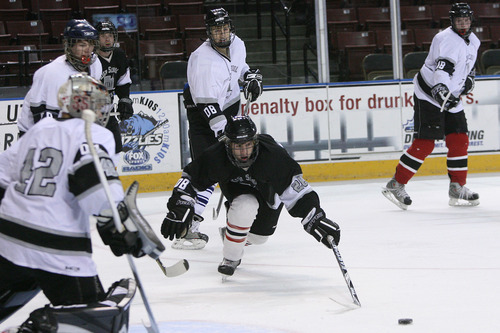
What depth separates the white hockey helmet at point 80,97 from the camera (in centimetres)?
204

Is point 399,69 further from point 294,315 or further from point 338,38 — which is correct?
point 294,315

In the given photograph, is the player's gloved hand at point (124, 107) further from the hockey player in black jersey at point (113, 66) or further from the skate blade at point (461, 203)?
the skate blade at point (461, 203)

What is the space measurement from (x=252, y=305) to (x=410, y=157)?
2.67 metres

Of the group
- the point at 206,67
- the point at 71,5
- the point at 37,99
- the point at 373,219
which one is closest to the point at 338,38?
the point at 71,5

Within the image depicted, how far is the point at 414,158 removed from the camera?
17.2ft

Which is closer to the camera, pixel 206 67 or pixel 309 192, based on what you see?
pixel 309 192

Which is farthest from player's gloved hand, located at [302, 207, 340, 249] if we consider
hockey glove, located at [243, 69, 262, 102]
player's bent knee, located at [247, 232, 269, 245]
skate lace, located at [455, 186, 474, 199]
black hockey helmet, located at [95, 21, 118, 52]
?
skate lace, located at [455, 186, 474, 199]

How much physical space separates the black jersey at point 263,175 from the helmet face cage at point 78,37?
683 mm

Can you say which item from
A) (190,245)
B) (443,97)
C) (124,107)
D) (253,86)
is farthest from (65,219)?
(443,97)

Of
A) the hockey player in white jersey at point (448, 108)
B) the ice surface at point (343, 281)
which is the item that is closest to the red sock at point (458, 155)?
the hockey player in white jersey at point (448, 108)

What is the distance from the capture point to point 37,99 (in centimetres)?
343

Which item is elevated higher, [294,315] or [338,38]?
[338,38]

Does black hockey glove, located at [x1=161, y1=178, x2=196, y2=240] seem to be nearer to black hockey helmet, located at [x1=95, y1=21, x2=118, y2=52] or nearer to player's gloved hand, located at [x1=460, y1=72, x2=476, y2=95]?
black hockey helmet, located at [x1=95, y1=21, x2=118, y2=52]

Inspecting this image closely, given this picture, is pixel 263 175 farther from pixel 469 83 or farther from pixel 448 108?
pixel 469 83
